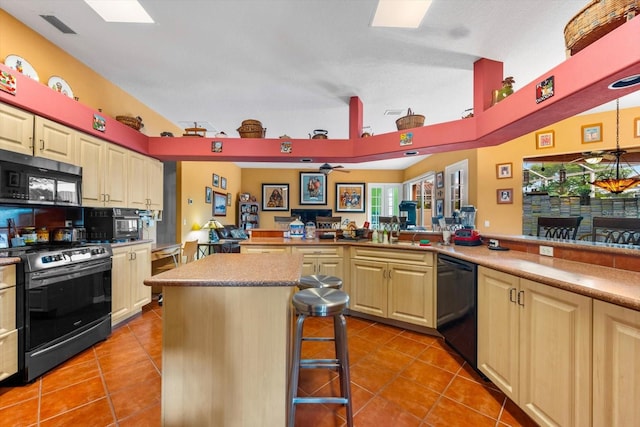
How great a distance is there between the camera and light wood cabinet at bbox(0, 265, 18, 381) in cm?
172

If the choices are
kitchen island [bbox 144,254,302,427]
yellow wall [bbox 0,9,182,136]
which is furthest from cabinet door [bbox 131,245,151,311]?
kitchen island [bbox 144,254,302,427]

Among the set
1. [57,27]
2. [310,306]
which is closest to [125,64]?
[57,27]

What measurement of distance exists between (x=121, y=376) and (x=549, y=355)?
282cm

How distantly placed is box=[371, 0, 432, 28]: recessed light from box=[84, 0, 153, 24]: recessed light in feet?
6.09

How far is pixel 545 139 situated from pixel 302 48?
13.6 ft

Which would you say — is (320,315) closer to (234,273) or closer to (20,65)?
(234,273)

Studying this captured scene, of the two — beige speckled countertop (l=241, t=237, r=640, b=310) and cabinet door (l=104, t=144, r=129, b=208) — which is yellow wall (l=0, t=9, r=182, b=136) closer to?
cabinet door (l=104, t=144, r=129, b=208)

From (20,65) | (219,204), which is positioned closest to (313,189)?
(219,204)

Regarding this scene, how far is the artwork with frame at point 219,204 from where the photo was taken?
238 inches

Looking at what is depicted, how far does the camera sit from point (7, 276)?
1.75 meters

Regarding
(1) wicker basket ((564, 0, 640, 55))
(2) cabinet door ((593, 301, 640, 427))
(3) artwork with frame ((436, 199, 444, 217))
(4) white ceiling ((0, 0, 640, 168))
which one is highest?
(4) white ceiling ((0, 0, 640, 168))

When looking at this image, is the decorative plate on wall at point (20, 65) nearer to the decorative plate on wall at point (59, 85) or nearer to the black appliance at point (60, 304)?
the decorative plate on wall at point (59, 85)

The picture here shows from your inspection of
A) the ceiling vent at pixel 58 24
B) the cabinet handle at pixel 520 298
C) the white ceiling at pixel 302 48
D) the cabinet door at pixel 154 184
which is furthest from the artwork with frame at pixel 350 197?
the cabinet handle at pixel 520 298

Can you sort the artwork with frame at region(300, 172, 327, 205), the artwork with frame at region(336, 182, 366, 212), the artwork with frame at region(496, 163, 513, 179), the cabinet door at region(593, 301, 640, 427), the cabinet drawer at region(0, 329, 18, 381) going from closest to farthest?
1. the cabinet door at region(593, 301, 640, 427)
2. the cabinet drawer at region(0, 329, 18, 381)
3. the artwork with frame at region(496, 163, 513, 179)
4. the artwork with frame at region(300, 172, 327, 205)
5. the artwork with frame at region(336, 182, 366, 212)
